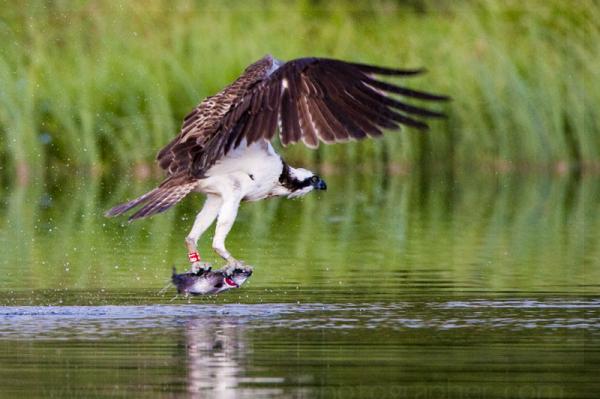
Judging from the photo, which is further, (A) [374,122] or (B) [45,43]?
(B) [45,43]

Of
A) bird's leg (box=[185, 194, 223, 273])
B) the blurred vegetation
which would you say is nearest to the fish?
bird's leg (box=[185, 194, 223, 273])

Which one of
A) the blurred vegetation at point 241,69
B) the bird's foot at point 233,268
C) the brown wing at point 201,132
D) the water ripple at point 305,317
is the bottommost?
the water ripple at point 305,317

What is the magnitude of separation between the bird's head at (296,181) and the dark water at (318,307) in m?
0.68

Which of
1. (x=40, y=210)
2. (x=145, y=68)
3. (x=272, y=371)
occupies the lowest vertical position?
(x=272, y=371)

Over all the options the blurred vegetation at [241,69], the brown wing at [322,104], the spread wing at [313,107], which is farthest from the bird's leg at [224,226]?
the blurred vegetation at [241,69]

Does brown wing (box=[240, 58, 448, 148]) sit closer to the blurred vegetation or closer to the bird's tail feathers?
the bird's tail feathers

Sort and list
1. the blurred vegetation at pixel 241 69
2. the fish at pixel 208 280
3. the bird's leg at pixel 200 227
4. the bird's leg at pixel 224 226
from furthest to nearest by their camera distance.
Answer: the blurred vegetation at pixel 241 69 < the bird's leg at pixel 224 226 < the bird's leg at pixel 200 227 < the fish at pixel 208 280

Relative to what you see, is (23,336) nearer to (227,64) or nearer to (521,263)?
(521,263)

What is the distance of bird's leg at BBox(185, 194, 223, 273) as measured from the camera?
422 inches

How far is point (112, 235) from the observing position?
1614 cm

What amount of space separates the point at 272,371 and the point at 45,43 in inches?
632

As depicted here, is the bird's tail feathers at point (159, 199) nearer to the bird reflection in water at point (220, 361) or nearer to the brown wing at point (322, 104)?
the brown wing at point (322, 104)

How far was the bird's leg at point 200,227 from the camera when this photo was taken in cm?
1072

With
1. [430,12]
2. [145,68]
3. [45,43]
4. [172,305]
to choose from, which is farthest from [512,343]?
[430,12]
